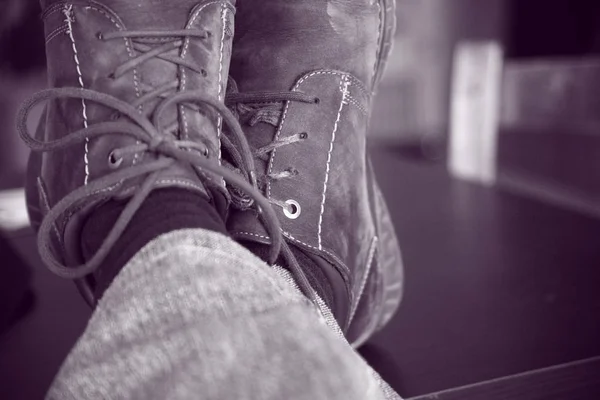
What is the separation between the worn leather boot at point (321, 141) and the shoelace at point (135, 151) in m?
0.04

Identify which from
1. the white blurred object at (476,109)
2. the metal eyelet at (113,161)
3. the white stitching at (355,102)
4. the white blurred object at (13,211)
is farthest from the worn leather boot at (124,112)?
the white blurred object at (476,109)

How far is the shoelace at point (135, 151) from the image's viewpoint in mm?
384

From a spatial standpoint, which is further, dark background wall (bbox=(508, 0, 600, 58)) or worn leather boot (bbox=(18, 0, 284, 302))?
dark background wall (bbox=(508, 0, 600, 58))

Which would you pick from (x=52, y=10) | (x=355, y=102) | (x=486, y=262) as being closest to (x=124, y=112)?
(x=52, y=10)

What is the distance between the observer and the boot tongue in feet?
1.54

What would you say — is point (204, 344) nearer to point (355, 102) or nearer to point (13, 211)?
point (355, 102)

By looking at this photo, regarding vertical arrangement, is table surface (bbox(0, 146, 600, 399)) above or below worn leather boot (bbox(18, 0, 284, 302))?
below

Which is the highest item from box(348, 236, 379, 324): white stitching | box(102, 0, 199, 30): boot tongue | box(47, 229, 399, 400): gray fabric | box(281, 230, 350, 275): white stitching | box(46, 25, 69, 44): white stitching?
box(102, 0, 199, 30): boot tongue

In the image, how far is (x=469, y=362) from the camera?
0.53 metres

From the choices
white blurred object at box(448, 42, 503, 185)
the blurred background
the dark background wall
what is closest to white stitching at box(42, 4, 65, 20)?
the blurred background

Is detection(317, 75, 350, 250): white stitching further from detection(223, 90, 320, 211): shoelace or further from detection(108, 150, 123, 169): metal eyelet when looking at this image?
detection(108, 150, 123, 169): metal eyelet

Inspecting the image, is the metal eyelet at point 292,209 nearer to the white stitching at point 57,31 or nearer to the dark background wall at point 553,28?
the white stitching at point 57,31

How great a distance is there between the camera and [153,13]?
478 mm

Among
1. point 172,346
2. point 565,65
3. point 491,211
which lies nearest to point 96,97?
point 172,346
